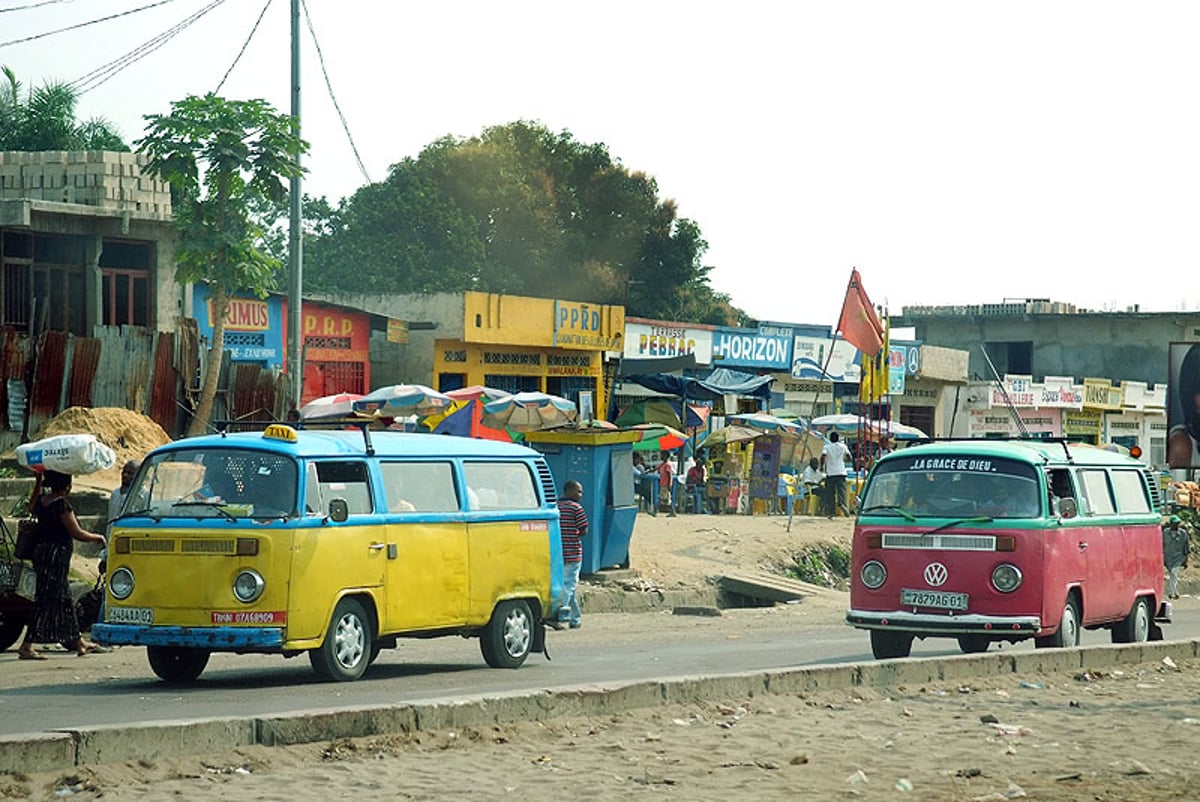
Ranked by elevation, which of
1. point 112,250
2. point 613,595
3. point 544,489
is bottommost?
point 613,595

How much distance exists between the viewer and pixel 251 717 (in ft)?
30.3

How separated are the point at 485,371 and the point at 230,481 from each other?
3329cm

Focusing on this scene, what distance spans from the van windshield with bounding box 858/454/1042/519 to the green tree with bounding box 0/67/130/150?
35380 mm

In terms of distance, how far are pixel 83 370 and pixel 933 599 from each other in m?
21.1

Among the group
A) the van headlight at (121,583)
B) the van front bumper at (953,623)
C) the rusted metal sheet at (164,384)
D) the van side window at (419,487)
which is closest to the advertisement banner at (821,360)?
the rusted metal sheet at (164,384)

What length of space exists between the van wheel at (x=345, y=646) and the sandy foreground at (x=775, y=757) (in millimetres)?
2491

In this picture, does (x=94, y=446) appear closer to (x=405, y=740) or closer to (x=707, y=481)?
(x=405, y=740)

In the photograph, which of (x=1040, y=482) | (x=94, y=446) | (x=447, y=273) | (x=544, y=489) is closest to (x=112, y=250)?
(x=94, y=446)

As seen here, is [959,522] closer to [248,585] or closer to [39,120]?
[248,585]

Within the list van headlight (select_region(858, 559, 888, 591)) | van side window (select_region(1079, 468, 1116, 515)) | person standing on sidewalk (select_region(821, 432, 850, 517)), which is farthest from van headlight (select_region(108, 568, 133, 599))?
person standing on sidewalk (select_region(821, 432, 850, 517))

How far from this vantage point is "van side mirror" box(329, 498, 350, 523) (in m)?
12.9

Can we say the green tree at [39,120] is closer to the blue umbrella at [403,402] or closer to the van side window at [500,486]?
the blue umbrella at [403,402]

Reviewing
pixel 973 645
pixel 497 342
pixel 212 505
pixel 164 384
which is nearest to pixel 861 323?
pixel 497 342

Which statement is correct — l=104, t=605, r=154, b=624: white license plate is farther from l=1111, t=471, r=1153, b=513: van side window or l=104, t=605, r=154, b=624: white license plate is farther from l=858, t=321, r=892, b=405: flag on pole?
l=858, t=321, r=892, b=405: flag on pole
